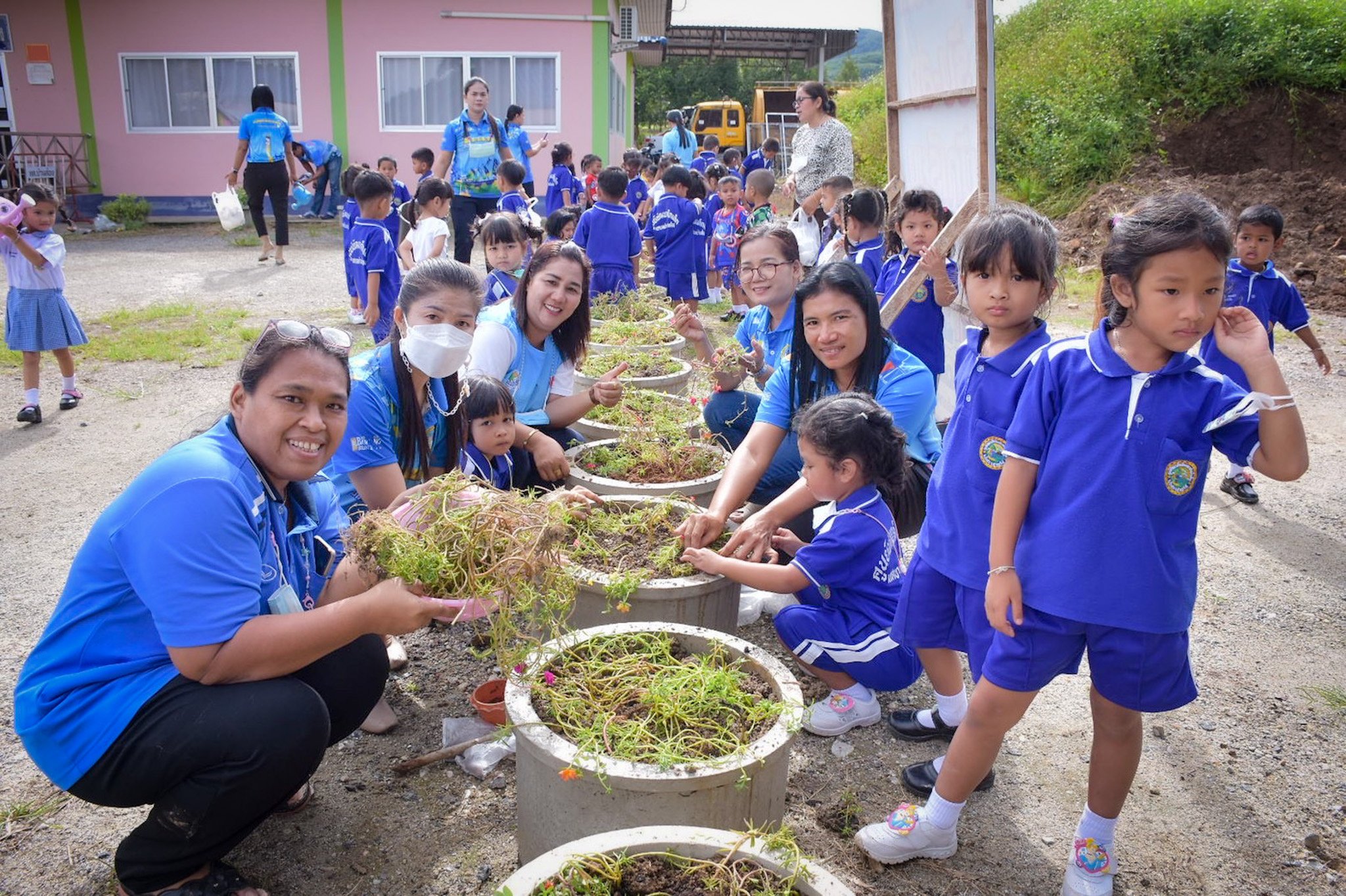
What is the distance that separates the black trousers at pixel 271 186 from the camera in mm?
11777

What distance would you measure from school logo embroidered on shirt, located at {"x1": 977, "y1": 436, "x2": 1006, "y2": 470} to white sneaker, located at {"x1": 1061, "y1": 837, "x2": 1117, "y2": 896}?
1.00 meters

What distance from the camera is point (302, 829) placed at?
104 inches

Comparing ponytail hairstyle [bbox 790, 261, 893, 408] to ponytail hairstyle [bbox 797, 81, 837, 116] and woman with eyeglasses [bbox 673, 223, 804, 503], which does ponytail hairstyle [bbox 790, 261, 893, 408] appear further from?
ponytail hairstyle [bbox 797, 81, 837, 116]

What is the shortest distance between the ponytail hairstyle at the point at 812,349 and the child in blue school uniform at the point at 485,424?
1.15 meters

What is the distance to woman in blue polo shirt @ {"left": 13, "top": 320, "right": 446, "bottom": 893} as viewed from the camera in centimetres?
202

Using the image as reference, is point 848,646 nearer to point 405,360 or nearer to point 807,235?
point 405,360

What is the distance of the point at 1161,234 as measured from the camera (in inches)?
79.9

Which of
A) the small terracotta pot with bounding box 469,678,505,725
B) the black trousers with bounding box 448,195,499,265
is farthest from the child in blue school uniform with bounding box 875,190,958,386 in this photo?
the black trousers with bounding box 448,195,499,265

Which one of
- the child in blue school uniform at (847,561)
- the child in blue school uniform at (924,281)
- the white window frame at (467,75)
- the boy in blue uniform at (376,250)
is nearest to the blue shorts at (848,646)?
the child in blue school uniform at (847,561)

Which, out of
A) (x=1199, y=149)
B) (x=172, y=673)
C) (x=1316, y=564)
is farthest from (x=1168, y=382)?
(x=1199, y=149)

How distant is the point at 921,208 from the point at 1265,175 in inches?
442

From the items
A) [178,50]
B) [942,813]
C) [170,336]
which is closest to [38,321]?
[170,336]

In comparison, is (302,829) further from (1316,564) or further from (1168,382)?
(1316,564)

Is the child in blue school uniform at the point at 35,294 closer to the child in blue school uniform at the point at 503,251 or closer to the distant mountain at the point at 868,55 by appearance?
the child in blue school uniform at the point at 503,251
